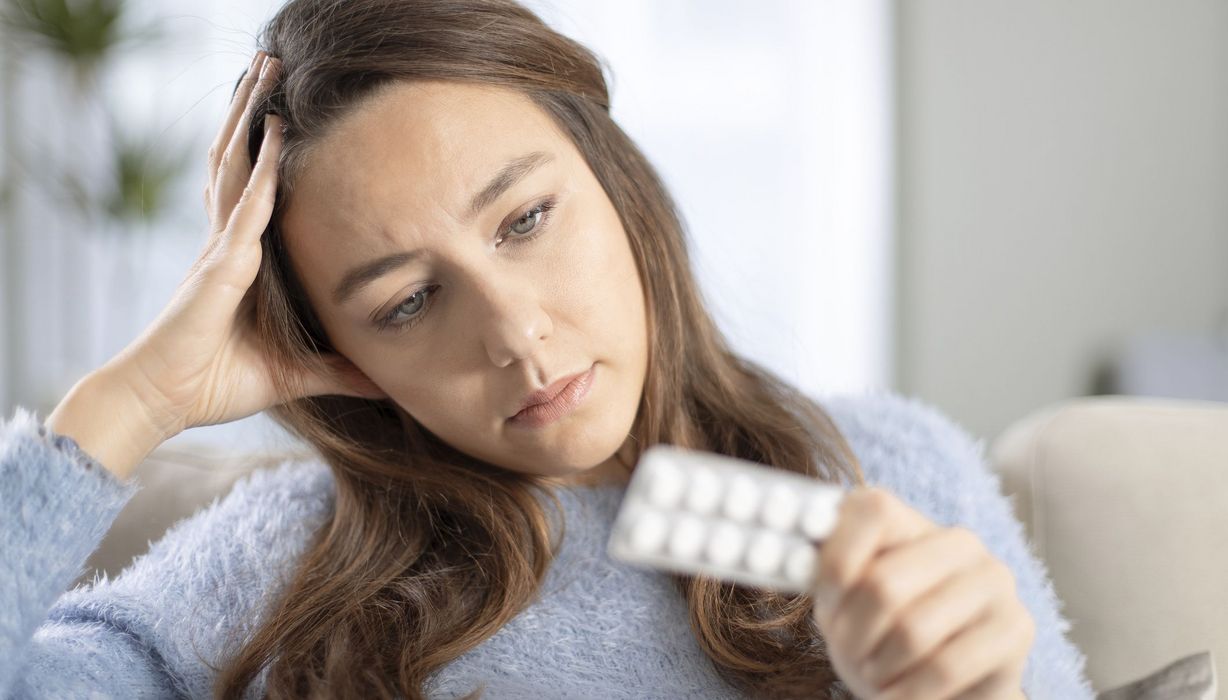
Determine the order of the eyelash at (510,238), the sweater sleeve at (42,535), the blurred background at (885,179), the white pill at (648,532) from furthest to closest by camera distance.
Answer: the blurred background at (885,179)
the eyelash at (510,238)
the sweater sleeve at (42,535)
the white pill at (648,532)

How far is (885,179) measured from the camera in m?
3.63

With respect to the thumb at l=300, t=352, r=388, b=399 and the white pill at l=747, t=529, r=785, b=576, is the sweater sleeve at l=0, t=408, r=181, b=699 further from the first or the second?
the white pill at l=747, t=529, r=785, b=576

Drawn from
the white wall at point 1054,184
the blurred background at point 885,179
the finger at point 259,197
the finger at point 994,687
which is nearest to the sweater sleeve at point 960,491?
the finger at point 994,687

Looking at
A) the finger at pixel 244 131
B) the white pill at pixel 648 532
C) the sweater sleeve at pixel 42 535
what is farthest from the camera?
the finger at pixel 244 131

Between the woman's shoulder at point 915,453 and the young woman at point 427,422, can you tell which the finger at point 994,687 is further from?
the woman's shoulder at point 915,453

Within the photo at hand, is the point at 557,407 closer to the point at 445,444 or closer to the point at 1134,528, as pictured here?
the point at 445,444

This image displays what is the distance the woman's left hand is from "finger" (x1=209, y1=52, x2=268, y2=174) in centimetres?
79

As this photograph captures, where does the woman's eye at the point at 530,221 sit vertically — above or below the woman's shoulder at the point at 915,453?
A: above

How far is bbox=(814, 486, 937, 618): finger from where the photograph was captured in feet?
1.89

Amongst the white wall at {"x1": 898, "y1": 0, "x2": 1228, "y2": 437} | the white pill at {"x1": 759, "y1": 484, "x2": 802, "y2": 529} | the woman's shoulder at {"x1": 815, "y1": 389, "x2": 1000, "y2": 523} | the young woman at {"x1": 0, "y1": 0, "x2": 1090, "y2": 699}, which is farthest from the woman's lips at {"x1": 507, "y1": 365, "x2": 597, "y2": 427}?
the white wall at {"x1": 898, "y1": 0, "x2": 1228, "y2": 437}

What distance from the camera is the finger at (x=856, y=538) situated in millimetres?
577

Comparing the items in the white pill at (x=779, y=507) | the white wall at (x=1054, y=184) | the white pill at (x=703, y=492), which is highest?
the white pill at (x=703, y=492)

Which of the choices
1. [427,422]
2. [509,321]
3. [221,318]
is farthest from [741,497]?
[221,318]

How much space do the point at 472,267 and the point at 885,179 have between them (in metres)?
2.90
